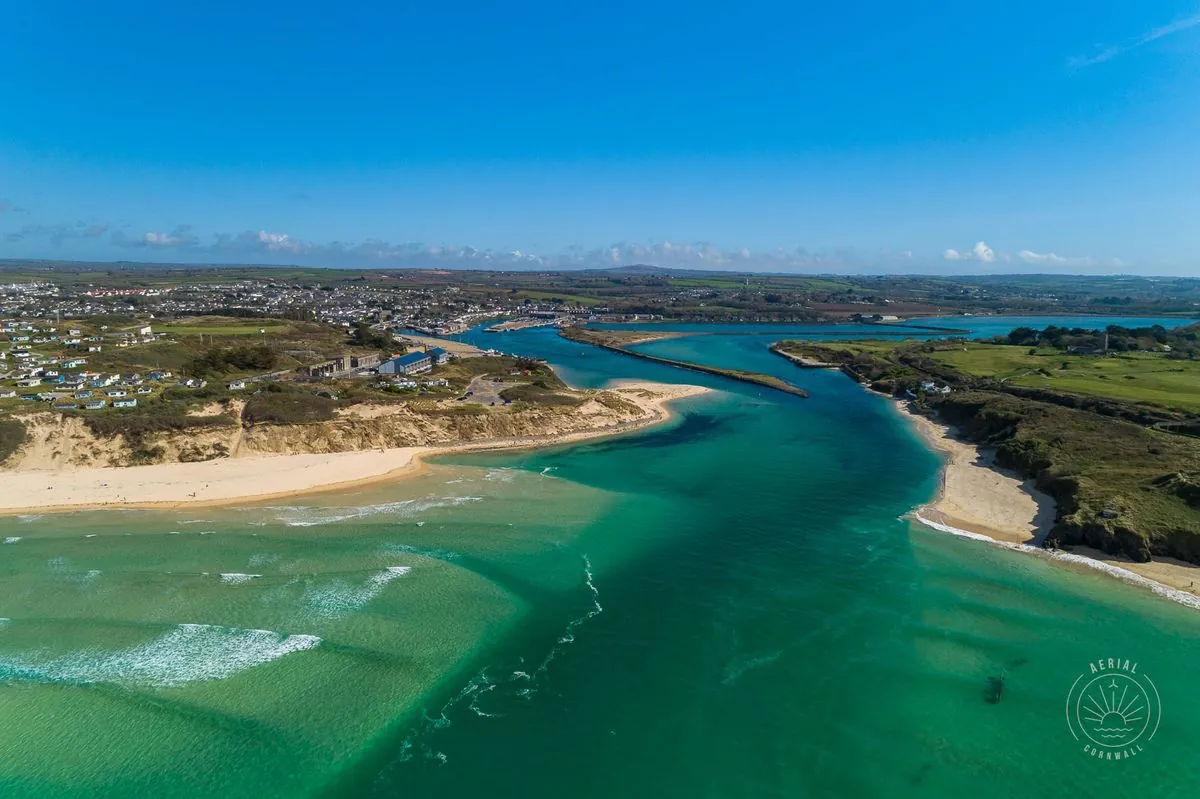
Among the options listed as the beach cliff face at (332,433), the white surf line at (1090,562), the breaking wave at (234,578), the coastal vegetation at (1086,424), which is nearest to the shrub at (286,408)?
the beach cliff face at (332,433)

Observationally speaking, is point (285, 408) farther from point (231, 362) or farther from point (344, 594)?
point (344, 594)

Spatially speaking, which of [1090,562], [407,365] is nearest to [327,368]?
[407,365]

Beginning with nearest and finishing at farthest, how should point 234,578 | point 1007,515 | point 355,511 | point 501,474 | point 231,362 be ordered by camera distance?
point 234,578 < point 1007,515 < point 355,511 < point 501,474 < point 231,362

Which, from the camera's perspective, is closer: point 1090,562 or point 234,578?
point 234,578

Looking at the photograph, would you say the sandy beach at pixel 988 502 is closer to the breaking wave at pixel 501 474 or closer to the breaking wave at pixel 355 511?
the breaking wave at pixel 501 474

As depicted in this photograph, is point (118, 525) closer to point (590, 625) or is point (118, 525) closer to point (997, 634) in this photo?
point (590, 625)

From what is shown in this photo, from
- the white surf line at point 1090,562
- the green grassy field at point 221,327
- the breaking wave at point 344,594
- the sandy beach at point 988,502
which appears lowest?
the breaking wave at point 344,594

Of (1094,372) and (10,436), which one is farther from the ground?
(1094,372)
